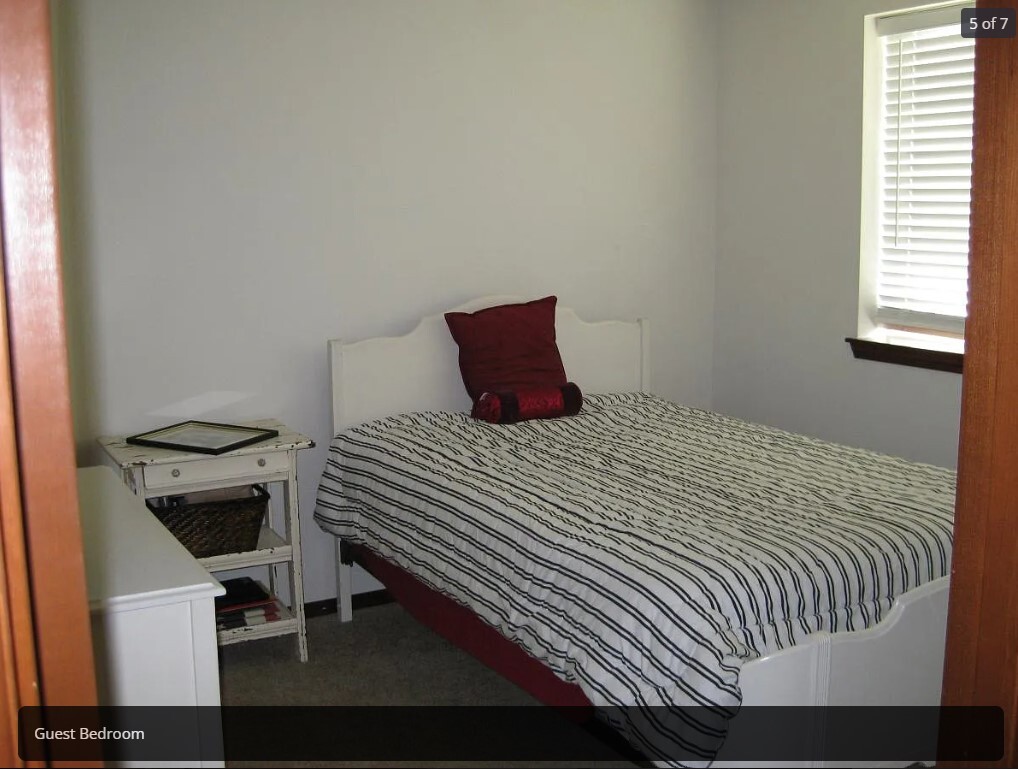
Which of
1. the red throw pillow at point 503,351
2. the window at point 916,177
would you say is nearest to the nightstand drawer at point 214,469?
the red throw pillow at point 503,351

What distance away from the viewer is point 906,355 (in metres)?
3.69

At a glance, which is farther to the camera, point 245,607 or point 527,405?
point 527,405

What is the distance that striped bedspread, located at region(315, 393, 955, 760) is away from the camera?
6.82 feet

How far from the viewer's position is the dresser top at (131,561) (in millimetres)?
1688

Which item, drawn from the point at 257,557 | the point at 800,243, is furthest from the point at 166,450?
the point at 800,243

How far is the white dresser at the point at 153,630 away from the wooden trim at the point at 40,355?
46 cm

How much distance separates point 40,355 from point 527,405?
245 cm

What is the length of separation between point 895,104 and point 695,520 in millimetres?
2033

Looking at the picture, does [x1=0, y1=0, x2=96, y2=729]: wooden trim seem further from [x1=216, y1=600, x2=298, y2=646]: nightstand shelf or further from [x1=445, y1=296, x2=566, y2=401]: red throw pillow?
[x1=445, y1=296, x2=566, y2=401]: red throw pillow

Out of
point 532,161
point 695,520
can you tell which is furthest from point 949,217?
point 695,520

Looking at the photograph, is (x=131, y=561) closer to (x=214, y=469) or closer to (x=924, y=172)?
(x=214, y=469)

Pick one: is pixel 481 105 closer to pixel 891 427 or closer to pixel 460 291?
pixel 460 291

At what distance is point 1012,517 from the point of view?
1.45 m

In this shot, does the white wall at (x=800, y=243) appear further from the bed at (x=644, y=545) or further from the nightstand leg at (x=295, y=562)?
the nightstand leg at (x=295, y=562)
